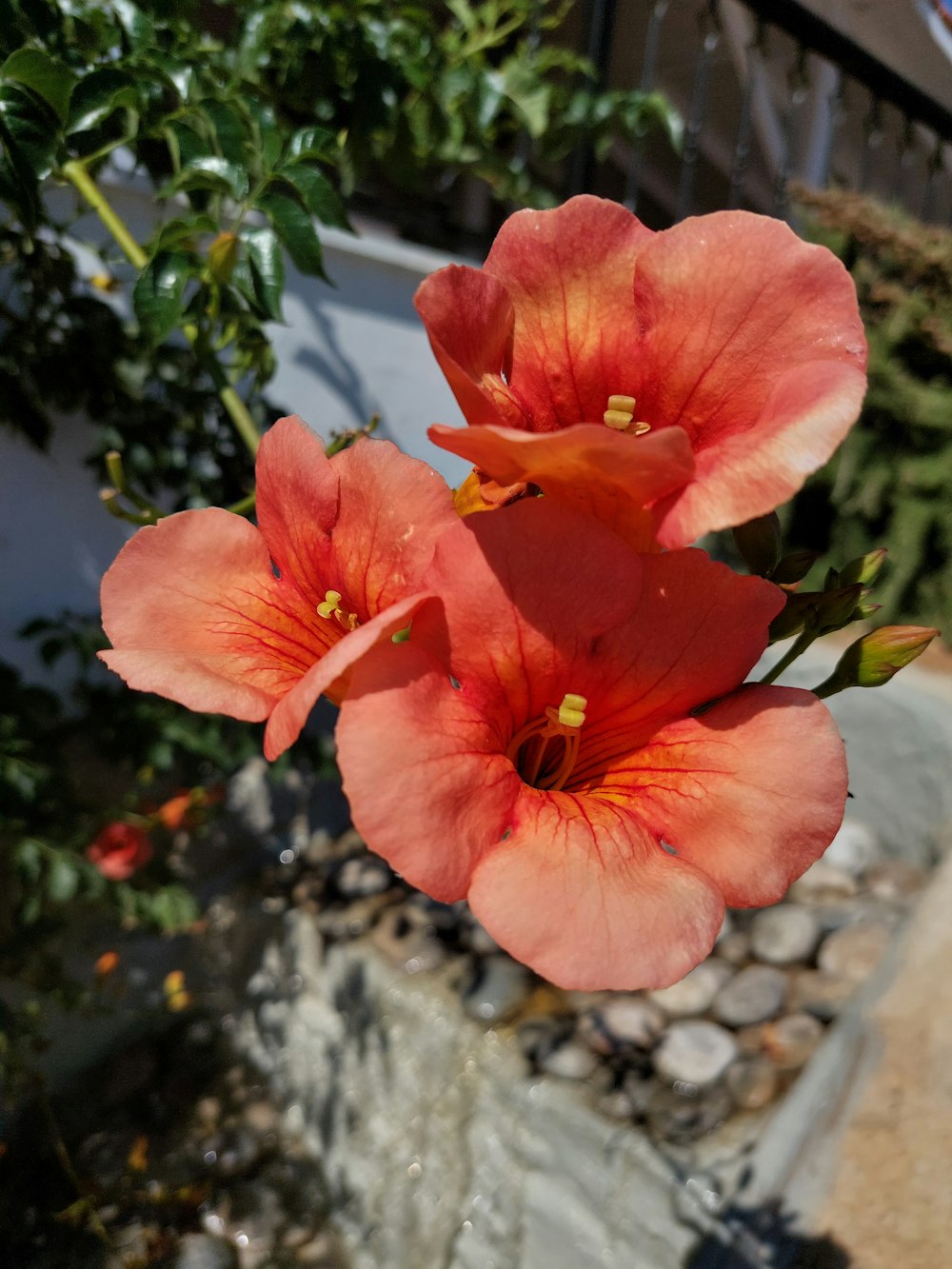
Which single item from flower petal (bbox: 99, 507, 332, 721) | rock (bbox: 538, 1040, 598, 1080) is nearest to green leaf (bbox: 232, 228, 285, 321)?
flower petal (bbox: 99, 507, 332, 721)

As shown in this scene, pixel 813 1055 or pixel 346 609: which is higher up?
pixel 346 609

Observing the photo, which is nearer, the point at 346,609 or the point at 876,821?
the point at 346,609

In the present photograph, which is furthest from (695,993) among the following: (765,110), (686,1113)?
(765,110)

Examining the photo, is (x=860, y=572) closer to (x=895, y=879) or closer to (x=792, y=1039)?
(x=792, y=1039)

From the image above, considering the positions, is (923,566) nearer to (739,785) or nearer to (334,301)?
(334,301)

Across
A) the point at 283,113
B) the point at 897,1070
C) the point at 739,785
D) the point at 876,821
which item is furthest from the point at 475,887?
the point at 876,821

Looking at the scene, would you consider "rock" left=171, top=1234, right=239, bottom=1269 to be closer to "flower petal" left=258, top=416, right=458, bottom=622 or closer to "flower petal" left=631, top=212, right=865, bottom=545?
"flower petal" left=258, top=416, right=458, bottom=622

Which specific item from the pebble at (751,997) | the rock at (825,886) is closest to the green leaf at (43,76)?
the pebble at (751,997)
